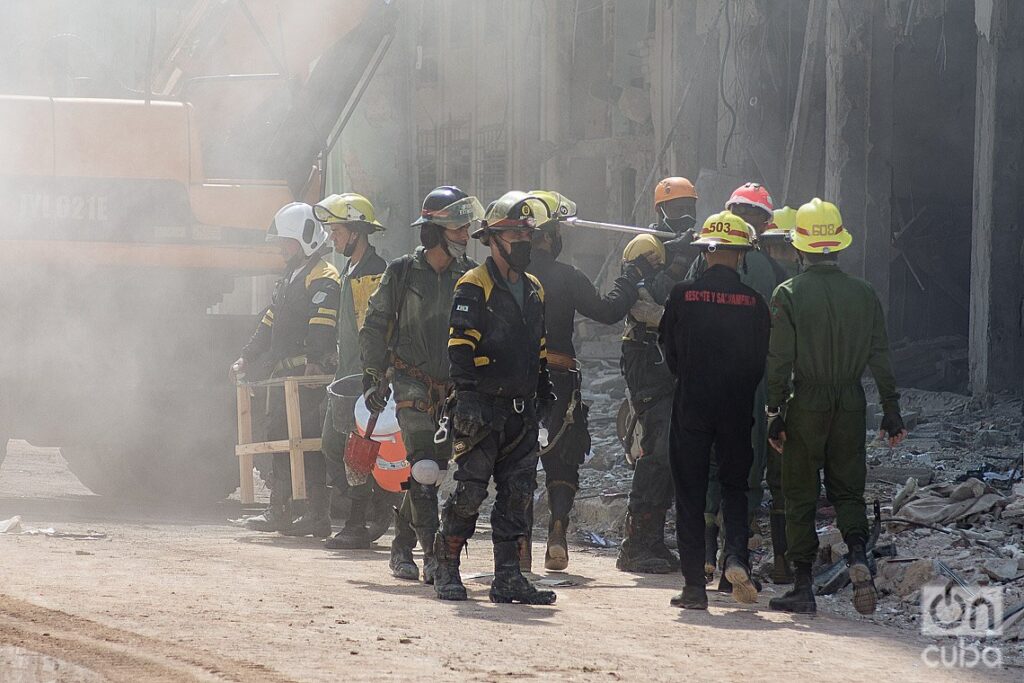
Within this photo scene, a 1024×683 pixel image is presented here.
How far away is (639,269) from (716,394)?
4.58 ft

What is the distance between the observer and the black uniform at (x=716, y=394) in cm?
732

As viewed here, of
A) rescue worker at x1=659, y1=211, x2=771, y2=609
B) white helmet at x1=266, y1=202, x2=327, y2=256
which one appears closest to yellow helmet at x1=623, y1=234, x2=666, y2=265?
rescue worker at x1=659, y1=211, x2=771, y2=609

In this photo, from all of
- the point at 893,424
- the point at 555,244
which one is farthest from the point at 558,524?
the point at 893,424

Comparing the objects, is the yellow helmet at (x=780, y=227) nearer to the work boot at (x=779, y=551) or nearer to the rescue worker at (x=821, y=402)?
the rescue worker at (x=821, y=402)

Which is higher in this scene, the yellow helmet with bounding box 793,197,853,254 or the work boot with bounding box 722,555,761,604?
the yellow helmet with bounding box 793,197,853,254

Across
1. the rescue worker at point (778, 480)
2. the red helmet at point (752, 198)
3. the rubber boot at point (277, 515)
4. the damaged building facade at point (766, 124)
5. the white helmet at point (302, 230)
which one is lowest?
the rubber boot at point (277, 515)

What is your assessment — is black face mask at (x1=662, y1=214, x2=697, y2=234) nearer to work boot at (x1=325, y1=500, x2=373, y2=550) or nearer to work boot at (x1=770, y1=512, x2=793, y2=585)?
work boot at (x1=770, y1=512, x2=793, y2=585)

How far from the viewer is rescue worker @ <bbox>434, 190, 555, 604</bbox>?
707 cm

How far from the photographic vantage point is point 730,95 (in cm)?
1455

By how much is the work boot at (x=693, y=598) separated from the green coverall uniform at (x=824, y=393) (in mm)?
496

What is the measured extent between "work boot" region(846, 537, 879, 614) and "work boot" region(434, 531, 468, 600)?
153 cm

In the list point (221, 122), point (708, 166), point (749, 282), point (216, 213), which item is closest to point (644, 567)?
point (749, 282)

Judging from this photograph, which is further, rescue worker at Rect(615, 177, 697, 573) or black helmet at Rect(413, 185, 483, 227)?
rescue worker at Rect(615, 177, 697, 573)

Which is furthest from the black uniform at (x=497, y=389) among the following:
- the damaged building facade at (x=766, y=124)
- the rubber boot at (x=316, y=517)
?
the damaged building facade at (x=766, y=124)
